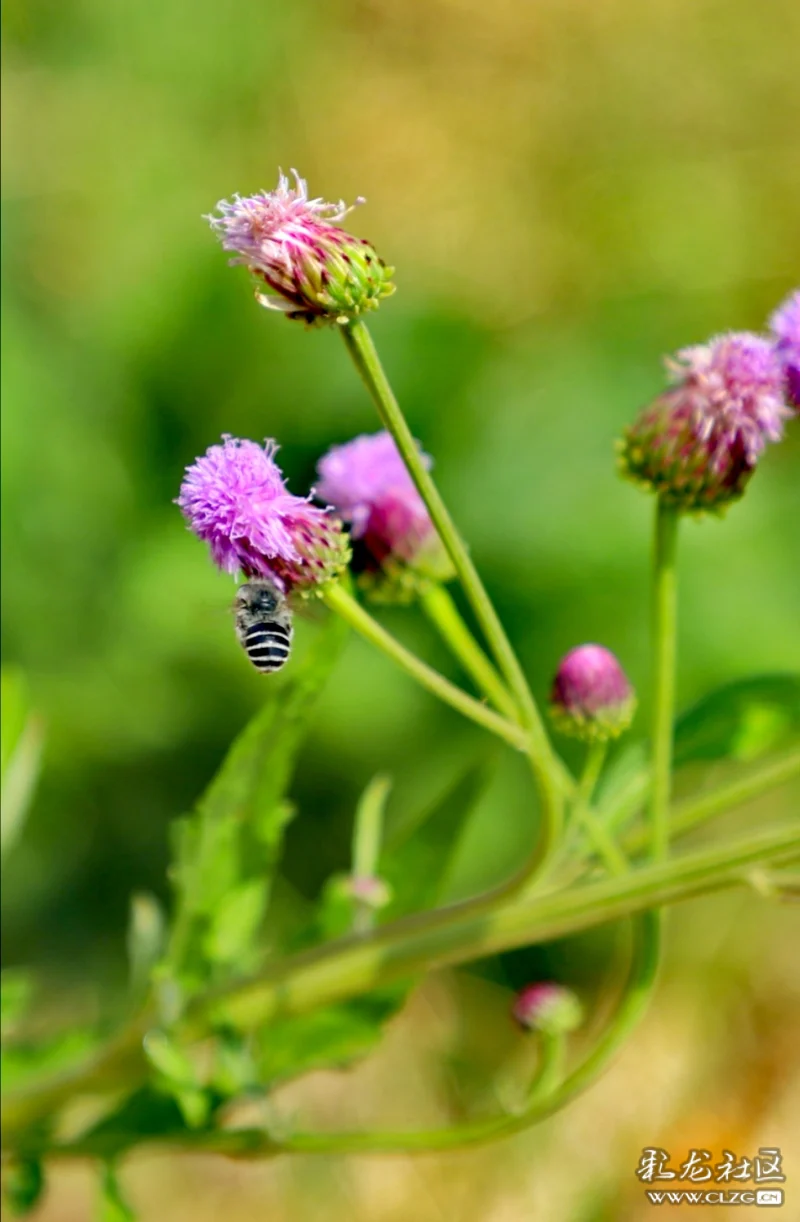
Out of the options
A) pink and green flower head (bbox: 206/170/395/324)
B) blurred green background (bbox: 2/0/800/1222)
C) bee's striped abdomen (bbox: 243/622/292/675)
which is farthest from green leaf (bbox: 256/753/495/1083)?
blurred green background (bbox: 2/0/800/1222)

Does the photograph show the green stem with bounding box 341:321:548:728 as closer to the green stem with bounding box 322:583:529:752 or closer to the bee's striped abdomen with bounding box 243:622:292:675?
the green stem with bounding box 322:583:529:752

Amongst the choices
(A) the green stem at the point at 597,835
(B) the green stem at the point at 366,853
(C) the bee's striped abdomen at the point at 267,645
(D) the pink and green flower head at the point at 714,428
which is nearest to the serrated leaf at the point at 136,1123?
(B) the green stem at the point at 366,853

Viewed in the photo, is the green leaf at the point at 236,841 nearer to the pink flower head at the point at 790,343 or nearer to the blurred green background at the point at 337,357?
the pink flower head at the point at 790,343

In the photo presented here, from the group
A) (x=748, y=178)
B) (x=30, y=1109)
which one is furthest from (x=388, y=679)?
(x=748, y=178)

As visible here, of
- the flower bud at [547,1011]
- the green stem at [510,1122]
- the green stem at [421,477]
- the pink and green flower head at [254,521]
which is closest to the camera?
the green stem at [421,477]

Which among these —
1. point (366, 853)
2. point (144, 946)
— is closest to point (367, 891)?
point (366, 853)
